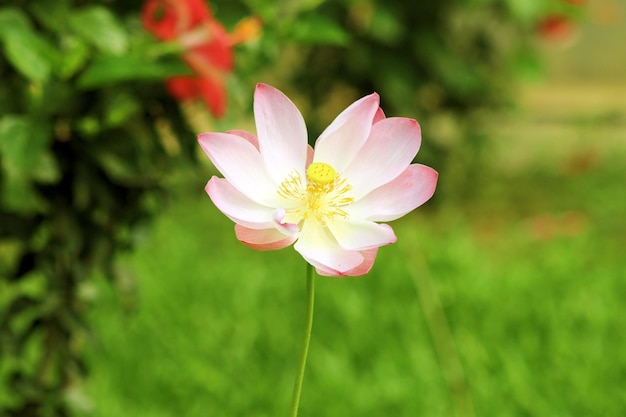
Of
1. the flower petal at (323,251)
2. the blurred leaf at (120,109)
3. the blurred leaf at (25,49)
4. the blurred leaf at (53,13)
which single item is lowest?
the blurred leaf at (120,109)

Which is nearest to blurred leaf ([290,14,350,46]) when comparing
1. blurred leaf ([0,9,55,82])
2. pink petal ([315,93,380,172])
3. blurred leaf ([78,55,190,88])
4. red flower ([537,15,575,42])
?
blurred leaf ([78,55,190,88])

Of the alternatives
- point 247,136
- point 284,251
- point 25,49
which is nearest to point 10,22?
point 25,49

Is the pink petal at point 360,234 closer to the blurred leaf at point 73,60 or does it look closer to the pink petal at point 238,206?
the pink petal at point 238,206

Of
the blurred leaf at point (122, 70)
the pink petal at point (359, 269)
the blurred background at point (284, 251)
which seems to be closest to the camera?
the pink petal at point (359, 269)

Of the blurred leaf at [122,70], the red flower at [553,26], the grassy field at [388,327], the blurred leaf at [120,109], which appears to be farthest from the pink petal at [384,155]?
the red flower at [553,26]

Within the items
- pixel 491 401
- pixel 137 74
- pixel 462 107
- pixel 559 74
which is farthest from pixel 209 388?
pixel 559 74

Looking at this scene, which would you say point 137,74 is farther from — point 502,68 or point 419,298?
point 502,68

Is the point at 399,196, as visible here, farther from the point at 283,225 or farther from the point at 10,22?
the point at 10,22
